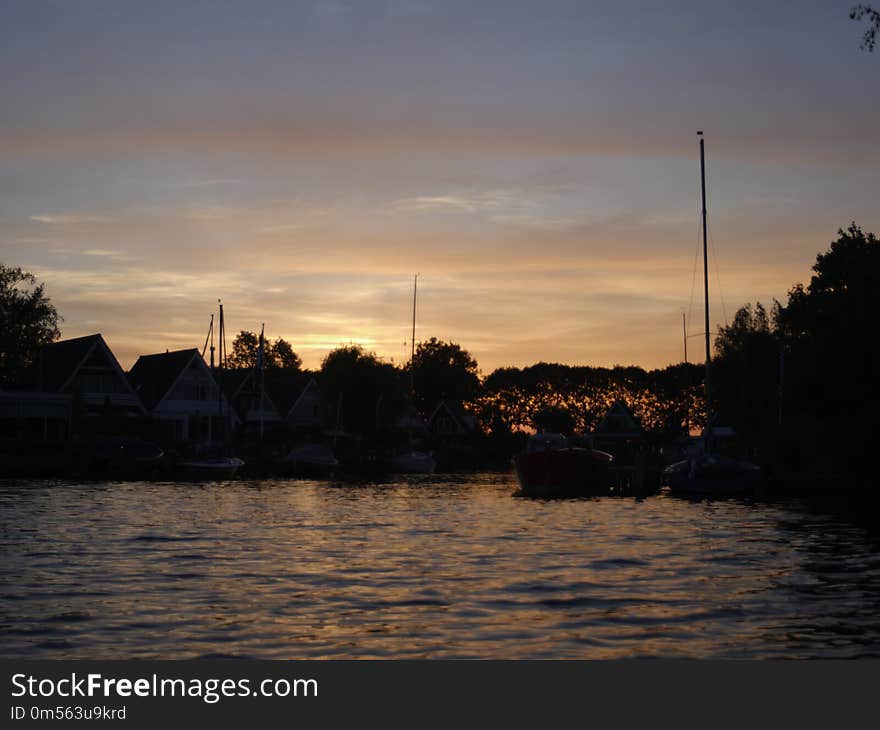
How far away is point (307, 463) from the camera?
87125mm

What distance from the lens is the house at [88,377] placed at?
92.3 metres

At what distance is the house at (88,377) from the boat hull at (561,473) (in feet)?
141

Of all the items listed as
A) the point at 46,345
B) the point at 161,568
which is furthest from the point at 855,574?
the point at 46,345

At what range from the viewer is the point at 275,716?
1100 cm

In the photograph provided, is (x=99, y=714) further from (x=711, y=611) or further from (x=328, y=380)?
(x=328, y=380)

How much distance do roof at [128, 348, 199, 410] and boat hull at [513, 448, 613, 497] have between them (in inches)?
2056

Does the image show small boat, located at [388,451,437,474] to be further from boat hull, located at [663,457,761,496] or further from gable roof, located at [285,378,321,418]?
boat hull, located at [663,457,761,496]

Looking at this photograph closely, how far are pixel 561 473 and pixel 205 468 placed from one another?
91.2 ft

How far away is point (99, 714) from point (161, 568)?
48.8 feet

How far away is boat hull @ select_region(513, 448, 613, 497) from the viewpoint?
62.7 meters

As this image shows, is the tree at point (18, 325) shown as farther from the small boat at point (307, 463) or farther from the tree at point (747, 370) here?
the tree at point (747, 370)

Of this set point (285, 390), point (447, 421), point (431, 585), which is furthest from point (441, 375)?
point (431, 585)

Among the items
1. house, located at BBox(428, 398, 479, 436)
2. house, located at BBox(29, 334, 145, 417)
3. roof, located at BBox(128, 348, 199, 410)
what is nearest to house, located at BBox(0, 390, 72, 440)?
house, located at BBox(29, 334, 145, 417)

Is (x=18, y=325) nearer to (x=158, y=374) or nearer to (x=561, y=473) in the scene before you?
(x=158, y=374)
